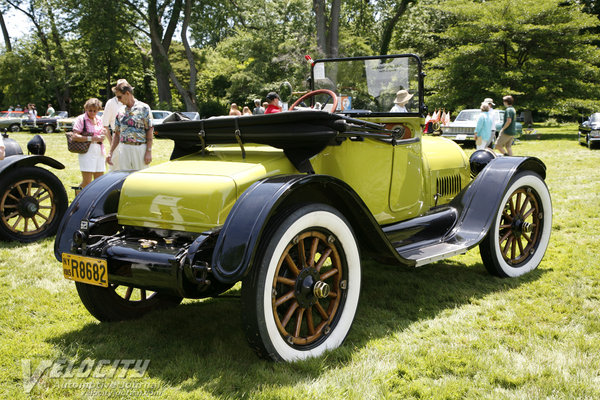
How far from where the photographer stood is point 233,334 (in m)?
3.59

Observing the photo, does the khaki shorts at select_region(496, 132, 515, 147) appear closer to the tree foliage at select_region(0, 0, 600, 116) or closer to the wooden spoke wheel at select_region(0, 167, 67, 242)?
the tree foliage at select_region(0, 0, 600, 116)

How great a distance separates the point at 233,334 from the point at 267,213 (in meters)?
1.21

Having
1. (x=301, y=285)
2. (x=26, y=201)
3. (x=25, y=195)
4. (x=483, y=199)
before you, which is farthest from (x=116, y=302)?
(x=25, y=195)

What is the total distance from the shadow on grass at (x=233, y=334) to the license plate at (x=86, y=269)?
1.65ft

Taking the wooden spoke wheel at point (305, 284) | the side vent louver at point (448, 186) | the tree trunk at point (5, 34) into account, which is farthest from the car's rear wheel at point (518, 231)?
the tree trunk at point (5, 34)

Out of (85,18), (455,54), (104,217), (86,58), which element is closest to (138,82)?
(86,58)

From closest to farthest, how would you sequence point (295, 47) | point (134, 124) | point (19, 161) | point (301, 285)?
point (301, 285)
point (134, 124)
point (19, 161)
point (295, 47)

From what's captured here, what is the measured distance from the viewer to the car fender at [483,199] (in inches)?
172

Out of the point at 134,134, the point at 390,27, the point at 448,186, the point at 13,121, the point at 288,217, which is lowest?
the point at 448,186

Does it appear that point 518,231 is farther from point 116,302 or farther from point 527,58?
point 527,58

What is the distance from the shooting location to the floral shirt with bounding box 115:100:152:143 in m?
6.11

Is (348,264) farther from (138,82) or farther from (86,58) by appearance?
(138,82)

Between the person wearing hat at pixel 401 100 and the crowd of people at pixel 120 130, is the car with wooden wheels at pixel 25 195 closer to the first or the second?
the crowd of people at pixel 120 130

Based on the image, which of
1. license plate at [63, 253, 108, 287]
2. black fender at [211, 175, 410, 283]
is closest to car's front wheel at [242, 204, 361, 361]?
black fender at [211, 175, 410, 283]
